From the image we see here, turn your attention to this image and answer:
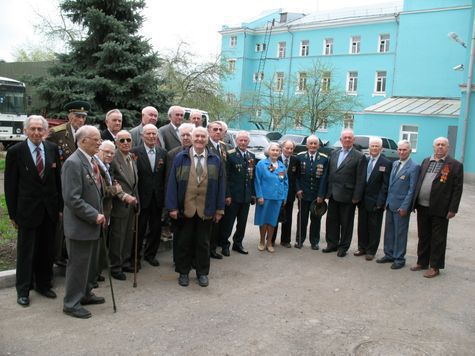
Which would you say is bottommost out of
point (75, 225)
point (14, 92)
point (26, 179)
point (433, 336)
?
point (433, 336)

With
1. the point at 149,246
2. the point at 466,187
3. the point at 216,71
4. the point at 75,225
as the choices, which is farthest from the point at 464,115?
the point at 75,225

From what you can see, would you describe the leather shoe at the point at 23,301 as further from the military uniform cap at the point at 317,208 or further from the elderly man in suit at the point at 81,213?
the military uniform cap at the point at 317,208

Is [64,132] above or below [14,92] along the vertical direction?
below

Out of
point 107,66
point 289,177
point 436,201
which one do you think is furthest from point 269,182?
point 107,66

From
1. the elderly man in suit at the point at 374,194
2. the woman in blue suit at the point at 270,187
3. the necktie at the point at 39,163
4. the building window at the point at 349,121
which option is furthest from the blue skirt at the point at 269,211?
the building window at the point at 349,121

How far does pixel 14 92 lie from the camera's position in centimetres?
2119

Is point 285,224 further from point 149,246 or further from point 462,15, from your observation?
point 462,15

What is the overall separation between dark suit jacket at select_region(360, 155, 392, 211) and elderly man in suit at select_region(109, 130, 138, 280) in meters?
3.57

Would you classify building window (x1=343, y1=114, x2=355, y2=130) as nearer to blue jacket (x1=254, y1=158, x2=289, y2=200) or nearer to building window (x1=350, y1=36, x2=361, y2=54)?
building window (x1=350, y1=36, x2=361, y2=54)

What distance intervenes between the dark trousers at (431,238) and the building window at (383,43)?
32.9 meters

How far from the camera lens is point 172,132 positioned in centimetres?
695

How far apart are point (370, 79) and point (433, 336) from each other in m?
35.1

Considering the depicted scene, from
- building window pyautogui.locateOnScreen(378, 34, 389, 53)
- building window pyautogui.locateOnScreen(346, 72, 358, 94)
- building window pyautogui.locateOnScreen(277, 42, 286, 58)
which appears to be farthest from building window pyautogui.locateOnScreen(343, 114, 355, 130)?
building window pyautogui.locateOnScreen(277, 42, 286, 58)

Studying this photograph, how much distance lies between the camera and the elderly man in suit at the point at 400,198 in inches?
269
